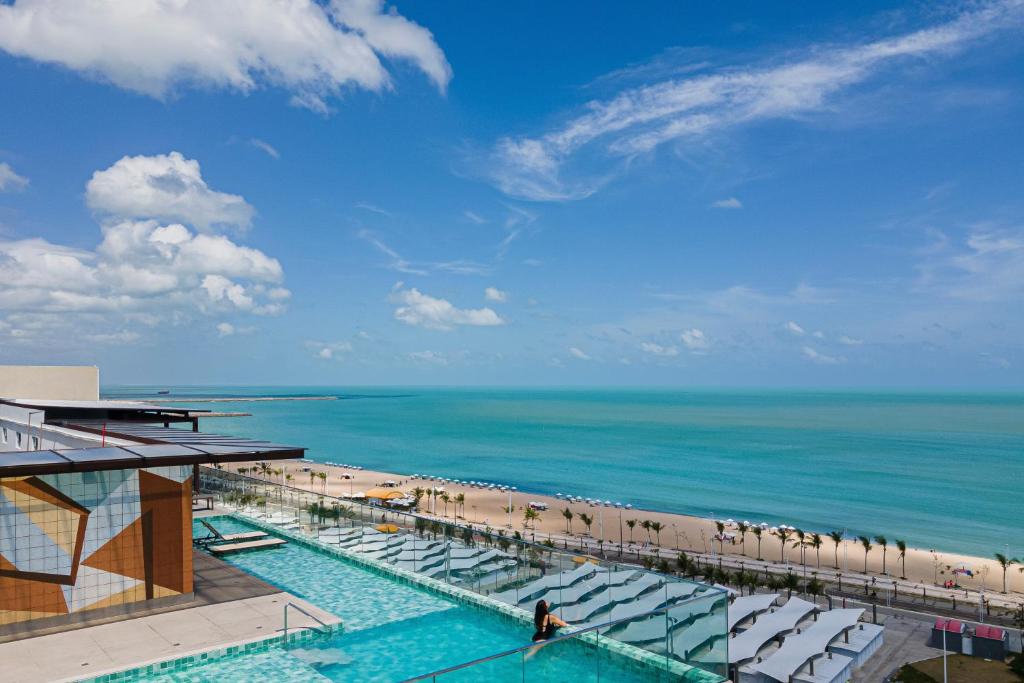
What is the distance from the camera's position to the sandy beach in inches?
1592

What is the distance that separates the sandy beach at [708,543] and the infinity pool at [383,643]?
3210 centimetres

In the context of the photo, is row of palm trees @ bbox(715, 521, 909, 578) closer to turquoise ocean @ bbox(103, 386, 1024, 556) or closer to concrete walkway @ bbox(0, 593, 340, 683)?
turquoise ocean @ bbox(103, 386, 1024, 556)

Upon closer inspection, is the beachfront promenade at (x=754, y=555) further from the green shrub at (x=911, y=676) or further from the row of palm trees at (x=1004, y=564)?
the green shrub at (x=911, y=676)

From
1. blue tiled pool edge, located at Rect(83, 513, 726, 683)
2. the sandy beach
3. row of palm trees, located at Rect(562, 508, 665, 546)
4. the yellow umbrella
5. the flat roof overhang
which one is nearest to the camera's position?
→ blue tiled pool edge, located at Rect(83, 513, 726, 683)

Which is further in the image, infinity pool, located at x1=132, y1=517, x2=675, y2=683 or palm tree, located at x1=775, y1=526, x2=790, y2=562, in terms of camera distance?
palm tree, located at x1=775, y1=526, x2=790, y2=562

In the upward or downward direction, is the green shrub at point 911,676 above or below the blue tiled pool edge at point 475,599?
below

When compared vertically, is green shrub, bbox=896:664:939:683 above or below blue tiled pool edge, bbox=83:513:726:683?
below

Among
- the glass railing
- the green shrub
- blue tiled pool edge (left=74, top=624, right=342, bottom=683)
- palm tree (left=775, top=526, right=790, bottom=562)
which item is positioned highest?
the glass railing

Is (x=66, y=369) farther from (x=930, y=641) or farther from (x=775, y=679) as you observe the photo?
(x=930, y=641)

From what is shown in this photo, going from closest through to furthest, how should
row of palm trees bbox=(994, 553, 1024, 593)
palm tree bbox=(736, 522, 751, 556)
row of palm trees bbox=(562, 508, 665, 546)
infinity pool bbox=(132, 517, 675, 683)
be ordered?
infinity pool bbox=(132, 517, 675, 683)
row of palm trees bbox=(994, 553, 1024, 593)
palm tree bbox=(736, 522, 751, 556)
row of palm trees bbox=(562, 508, 665, 546)

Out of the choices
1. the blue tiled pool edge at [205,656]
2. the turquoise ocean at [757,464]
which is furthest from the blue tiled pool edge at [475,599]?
the turquoise ocean at [757,464]

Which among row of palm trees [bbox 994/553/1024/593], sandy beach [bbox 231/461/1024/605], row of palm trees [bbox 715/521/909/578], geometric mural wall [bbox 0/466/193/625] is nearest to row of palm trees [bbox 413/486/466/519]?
sandy beach [bbox 231/461/1024/605]

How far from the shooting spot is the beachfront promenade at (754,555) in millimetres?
34812

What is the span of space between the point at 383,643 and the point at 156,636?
11.3ft
